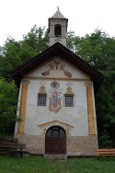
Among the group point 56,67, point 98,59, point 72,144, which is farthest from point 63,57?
point 72,144

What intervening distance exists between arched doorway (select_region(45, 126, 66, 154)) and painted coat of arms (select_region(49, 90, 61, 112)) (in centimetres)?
144

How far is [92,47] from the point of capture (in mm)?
25016

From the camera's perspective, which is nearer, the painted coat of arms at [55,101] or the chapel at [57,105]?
the chapel at [57,105]

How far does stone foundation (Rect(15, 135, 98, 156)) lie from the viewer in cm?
1499

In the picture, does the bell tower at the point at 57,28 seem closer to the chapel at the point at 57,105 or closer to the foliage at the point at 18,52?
the chapel at the point at 57,105

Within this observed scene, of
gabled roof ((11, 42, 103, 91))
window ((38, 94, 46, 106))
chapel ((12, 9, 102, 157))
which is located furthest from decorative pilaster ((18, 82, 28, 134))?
window ((38, 94, 46, 106))

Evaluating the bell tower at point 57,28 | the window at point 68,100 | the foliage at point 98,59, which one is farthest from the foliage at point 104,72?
the window at point 68,100

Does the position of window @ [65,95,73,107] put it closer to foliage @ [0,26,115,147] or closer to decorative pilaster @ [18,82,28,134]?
decorative pilaster @ [18,82,28,134]

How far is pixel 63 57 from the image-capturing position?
733 inches

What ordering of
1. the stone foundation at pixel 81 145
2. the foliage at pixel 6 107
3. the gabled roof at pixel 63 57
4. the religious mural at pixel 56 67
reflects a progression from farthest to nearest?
the religious mural at pixel 56 67 → the gabled roof at pixel 63 57 → the stone foundation at pixel 81 145 → the foliage at pixel 6 107

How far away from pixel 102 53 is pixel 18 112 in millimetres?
13510

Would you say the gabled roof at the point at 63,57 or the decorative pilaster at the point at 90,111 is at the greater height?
the gabled roof at the point at 63,57

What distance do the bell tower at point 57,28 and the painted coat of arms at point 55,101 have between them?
19.1 ft

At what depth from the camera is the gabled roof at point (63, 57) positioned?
17.3m
